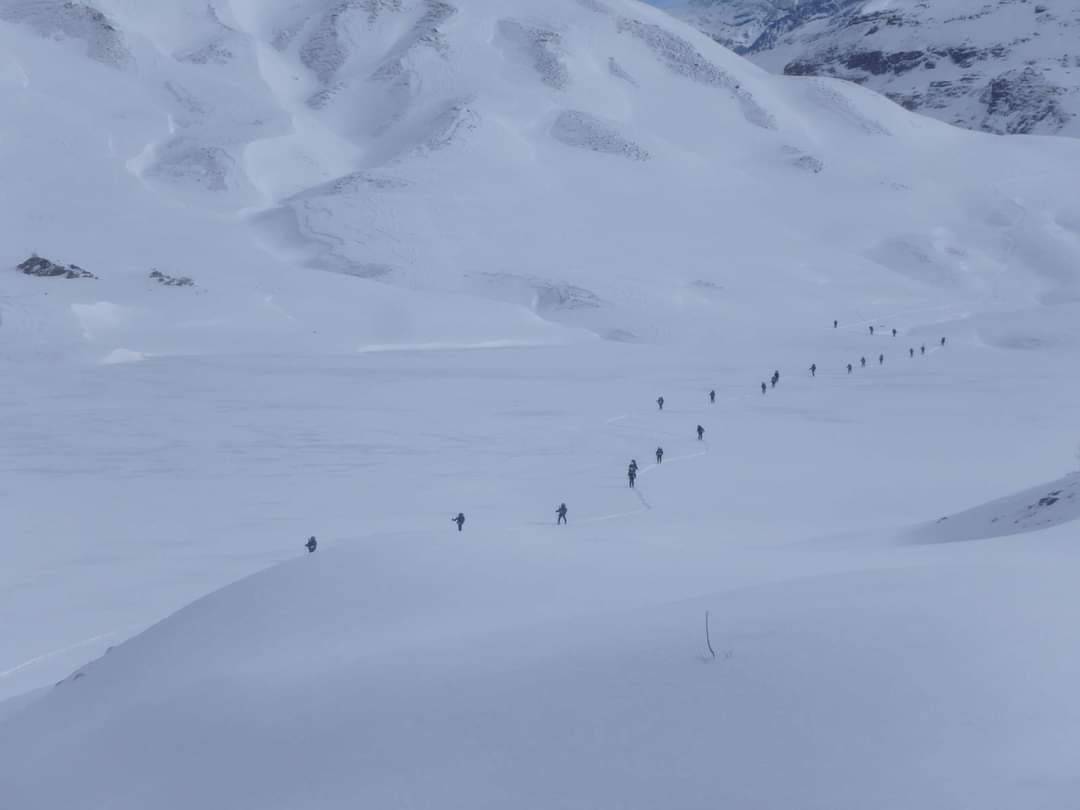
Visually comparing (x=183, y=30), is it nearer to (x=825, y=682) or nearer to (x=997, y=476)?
(x=997, y=476)

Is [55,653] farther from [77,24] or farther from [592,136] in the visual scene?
[77,24]

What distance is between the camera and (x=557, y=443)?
2606 cm

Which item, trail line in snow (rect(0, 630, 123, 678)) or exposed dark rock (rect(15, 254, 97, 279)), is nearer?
trail line in snow (rect(0, 630, 123, 678))

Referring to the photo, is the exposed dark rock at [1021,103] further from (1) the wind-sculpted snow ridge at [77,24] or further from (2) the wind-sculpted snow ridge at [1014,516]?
(2) the wind-sculpted snow ridge at [1014,516]

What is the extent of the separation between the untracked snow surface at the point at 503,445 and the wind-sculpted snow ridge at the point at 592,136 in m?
0.39

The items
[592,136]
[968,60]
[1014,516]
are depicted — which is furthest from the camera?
[968,60]

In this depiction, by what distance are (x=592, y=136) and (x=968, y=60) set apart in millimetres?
103003

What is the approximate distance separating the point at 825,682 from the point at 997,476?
18.0m

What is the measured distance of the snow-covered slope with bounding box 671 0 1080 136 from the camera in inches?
5448

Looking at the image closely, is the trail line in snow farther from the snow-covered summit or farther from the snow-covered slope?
the snow-covered slope

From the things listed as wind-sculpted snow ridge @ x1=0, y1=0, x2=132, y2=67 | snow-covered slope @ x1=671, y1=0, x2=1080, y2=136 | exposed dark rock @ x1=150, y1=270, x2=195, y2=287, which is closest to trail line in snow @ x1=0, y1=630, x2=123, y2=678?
exposed dark rock @ x1=150, y1=270, x2=195, y2=287

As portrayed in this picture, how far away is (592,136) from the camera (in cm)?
8394

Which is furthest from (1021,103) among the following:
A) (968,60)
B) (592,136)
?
(592,136)

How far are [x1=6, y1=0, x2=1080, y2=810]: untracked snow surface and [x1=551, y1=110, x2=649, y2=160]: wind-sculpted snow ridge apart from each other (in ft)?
1.27
